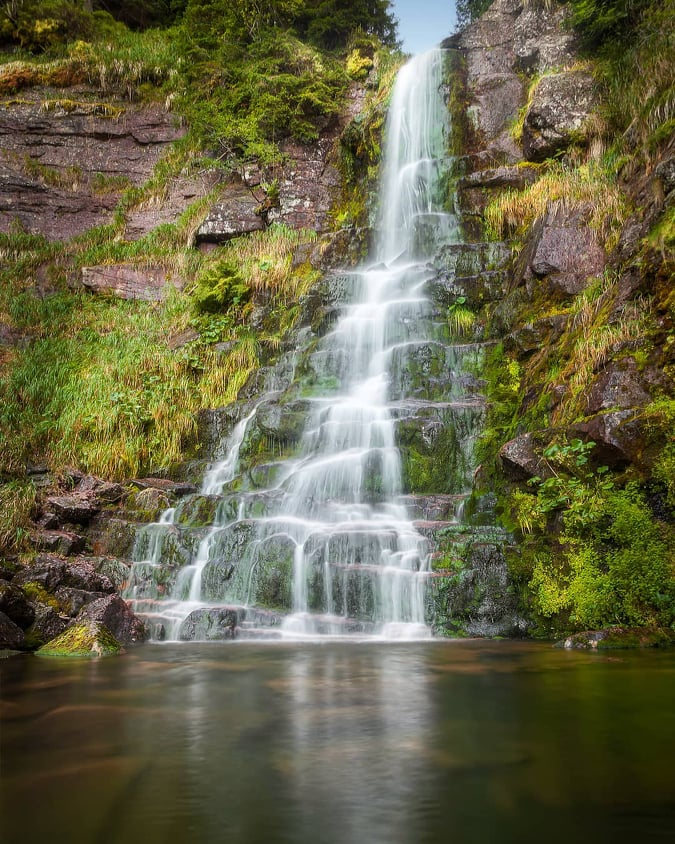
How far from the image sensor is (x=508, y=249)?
1155cm

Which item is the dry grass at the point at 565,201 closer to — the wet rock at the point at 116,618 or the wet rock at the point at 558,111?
the wet rock at the point at 558,111

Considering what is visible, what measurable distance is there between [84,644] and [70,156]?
17925 millimetres

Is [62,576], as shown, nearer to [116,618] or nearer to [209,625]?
[116,618]

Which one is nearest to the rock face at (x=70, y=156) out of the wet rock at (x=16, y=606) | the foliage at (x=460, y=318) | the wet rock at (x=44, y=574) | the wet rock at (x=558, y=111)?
the wet rock at (x=558, y=111)

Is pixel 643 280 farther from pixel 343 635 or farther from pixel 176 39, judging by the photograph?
pixel 176 39

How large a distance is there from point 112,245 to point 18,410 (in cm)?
795

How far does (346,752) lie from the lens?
9.89 ft

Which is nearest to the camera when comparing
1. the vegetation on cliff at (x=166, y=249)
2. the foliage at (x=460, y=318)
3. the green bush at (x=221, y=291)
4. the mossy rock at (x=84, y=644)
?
the mossy rock at (x=84, y=644)

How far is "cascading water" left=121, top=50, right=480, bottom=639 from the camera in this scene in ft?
22.0

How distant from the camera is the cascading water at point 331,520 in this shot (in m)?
6.72

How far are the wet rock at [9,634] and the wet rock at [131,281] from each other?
1080 centimetres

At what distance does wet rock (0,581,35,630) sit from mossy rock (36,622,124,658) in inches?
17.0

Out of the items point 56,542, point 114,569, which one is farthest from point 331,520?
point 56,542

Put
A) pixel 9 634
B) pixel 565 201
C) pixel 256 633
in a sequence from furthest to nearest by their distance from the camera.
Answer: pixel 565 201 → pixel 256 633 → pixel 9 634
